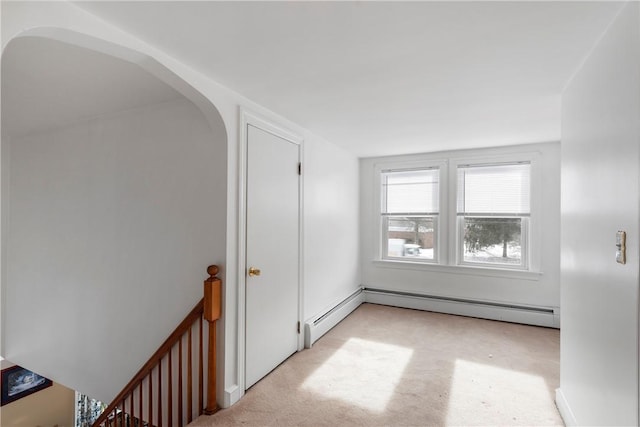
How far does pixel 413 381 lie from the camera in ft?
8.38

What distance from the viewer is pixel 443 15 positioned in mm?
1363

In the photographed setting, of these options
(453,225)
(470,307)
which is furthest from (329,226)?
(470,307)

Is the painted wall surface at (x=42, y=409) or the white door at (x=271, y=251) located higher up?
the white door at (x=271, y=251)

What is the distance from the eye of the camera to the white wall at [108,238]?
8.00 ft

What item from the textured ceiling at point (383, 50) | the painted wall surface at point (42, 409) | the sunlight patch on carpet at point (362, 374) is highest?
the textured ceiling at point (383, 50)

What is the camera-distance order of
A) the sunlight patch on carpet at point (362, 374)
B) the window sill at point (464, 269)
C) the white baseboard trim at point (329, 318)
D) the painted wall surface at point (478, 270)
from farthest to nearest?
1. the window sill at point (464, 269)
2. the painted wall surface at point (478, 270)
3. the white baseboard trim at point (329, 318)
4. the sunlight patch on carpet at point (362, 374)

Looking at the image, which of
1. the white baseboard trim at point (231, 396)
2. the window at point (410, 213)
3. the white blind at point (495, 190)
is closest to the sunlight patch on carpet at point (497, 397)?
the white baseboard trim at point (231, 396)

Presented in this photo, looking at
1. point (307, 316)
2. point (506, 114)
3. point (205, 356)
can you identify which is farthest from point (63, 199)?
point (506, 114)

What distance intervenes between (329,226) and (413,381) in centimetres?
186

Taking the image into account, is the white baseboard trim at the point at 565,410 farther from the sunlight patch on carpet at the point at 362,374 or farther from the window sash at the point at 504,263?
the window sash at the point at 504,263

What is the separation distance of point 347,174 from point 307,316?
79.3 inches

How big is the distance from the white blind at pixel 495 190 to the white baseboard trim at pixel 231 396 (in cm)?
340

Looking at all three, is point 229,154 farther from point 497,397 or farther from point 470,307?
point 470,307

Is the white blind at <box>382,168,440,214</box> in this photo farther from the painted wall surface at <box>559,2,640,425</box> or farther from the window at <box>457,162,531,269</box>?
the painted wall surface at <box>559,2,640,425</box>
